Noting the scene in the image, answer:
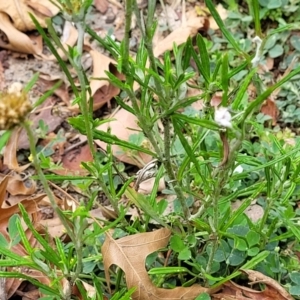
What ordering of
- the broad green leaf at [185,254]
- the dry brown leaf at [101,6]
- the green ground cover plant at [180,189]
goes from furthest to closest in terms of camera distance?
the dry brown leaf at [101,6] → the broad green leaf at [185,254] → the green ground cover plant at [180,189]

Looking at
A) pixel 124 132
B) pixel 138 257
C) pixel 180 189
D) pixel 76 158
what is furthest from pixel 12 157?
pixel 180 189

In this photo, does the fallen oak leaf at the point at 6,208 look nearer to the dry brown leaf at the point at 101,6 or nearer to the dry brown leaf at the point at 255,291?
the dry brown leaf at the point at 255,291

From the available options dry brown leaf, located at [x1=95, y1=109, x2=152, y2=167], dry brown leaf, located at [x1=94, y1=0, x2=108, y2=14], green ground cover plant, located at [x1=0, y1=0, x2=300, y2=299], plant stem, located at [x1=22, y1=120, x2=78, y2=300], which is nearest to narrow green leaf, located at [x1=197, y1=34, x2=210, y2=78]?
green ground cover plant, located at [x1=0, y1=0, x2=300, y2=299]

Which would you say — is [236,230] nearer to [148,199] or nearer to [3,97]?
[148,199]

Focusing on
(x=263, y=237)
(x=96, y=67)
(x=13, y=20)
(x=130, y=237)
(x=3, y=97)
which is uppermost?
(x=3, y=97)

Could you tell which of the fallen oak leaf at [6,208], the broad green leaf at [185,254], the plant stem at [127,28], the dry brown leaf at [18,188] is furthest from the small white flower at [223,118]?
the dry brown leaf at [18,188]

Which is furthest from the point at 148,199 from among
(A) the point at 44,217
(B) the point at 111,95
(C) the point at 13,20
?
(C) the point at 13,20
